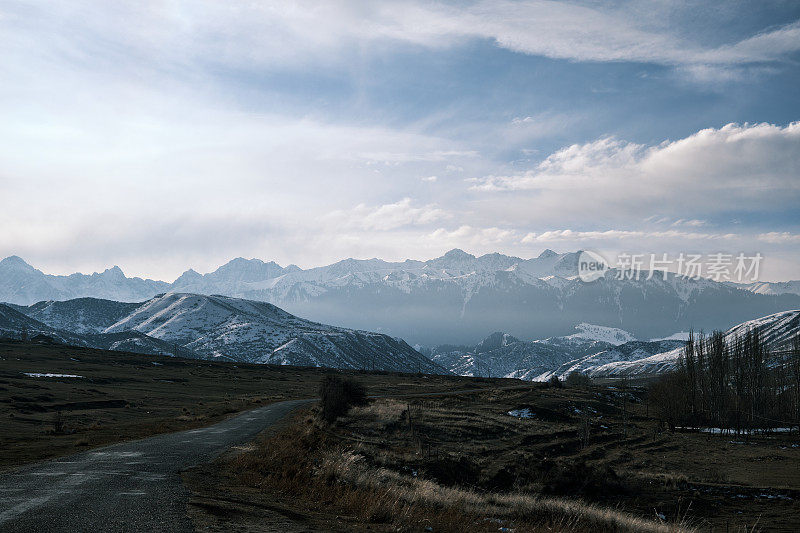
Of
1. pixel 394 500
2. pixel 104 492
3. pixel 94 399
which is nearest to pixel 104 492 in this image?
pixel 104 492

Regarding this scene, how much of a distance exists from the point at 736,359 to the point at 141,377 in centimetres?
14022

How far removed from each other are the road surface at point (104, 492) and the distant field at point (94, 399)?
12.6 feet

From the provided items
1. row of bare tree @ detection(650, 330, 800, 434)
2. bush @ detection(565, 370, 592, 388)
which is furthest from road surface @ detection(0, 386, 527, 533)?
bush @ detection(565, 370, 592, 388)

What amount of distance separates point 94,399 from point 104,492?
2616 inches

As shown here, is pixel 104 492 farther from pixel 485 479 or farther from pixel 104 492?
pixel 485 479

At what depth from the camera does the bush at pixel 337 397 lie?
47812mm

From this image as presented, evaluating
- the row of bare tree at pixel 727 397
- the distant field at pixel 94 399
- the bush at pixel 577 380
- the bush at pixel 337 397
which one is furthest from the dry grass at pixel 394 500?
the bush at pixel 577 380

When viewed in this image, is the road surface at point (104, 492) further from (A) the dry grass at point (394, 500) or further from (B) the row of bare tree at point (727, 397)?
(B) the row of bare tree at point (727, 397)

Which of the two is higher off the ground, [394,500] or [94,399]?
[394,500]

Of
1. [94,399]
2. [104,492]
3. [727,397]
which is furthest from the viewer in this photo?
[727,397]

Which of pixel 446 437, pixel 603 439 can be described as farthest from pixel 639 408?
pixel 446 437

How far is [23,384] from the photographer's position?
76250 mm

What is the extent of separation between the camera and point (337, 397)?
51.0m

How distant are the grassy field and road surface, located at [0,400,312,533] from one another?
1.00 m
